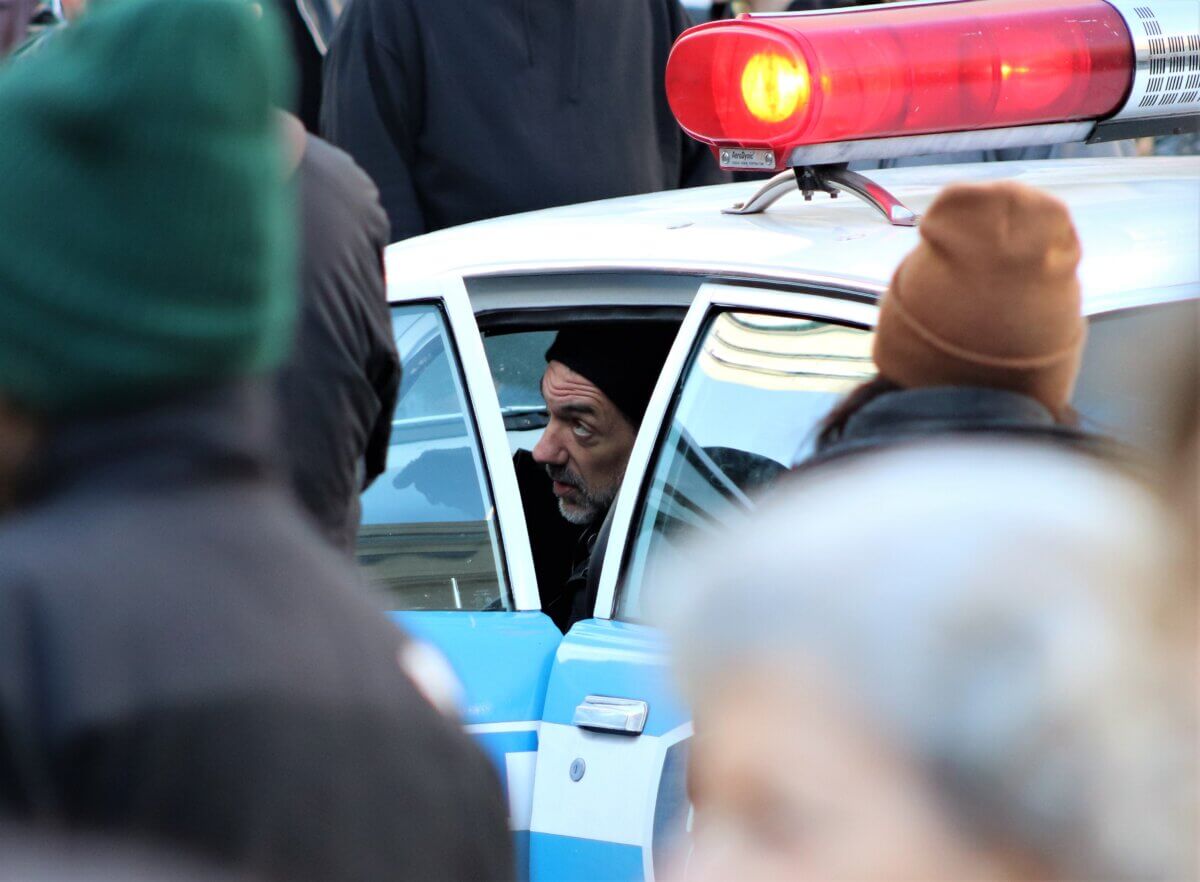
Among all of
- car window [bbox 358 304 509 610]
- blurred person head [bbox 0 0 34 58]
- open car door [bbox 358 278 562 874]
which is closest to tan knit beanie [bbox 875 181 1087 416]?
open car door [bbox 358 278 562 874]

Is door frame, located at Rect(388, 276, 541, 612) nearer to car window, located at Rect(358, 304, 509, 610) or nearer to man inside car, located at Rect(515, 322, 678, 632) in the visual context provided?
car window, located at Rect(358, 304, 509, 610)

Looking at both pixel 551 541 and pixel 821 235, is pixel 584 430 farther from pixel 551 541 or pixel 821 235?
pixel 821 235

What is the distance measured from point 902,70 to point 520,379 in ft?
4.19

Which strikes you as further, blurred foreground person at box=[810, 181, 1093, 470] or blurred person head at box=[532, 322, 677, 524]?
blurred person head at box=[532, 322, 677, 524]

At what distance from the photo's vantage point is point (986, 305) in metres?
1.50

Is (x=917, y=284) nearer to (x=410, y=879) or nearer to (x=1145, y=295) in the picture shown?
(x=1145, y=295)

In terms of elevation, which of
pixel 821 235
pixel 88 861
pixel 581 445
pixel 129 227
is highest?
pixel 129 227

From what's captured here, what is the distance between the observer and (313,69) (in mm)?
5633

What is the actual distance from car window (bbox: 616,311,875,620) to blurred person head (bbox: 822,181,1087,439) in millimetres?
673

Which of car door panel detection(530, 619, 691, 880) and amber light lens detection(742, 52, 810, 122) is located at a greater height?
amber light lens detection(742, 52, 810, 122)

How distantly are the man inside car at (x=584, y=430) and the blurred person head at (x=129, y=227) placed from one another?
2209 mm

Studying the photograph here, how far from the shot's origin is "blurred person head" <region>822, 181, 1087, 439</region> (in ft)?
4.75

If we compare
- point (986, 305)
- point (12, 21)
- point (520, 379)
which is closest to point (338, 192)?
point (986, 305)

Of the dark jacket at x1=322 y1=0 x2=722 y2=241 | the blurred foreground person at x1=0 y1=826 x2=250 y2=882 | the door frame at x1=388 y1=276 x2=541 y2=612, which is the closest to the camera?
the blurred foreground person at x1=0 y1=826 x2=250 y2=882
